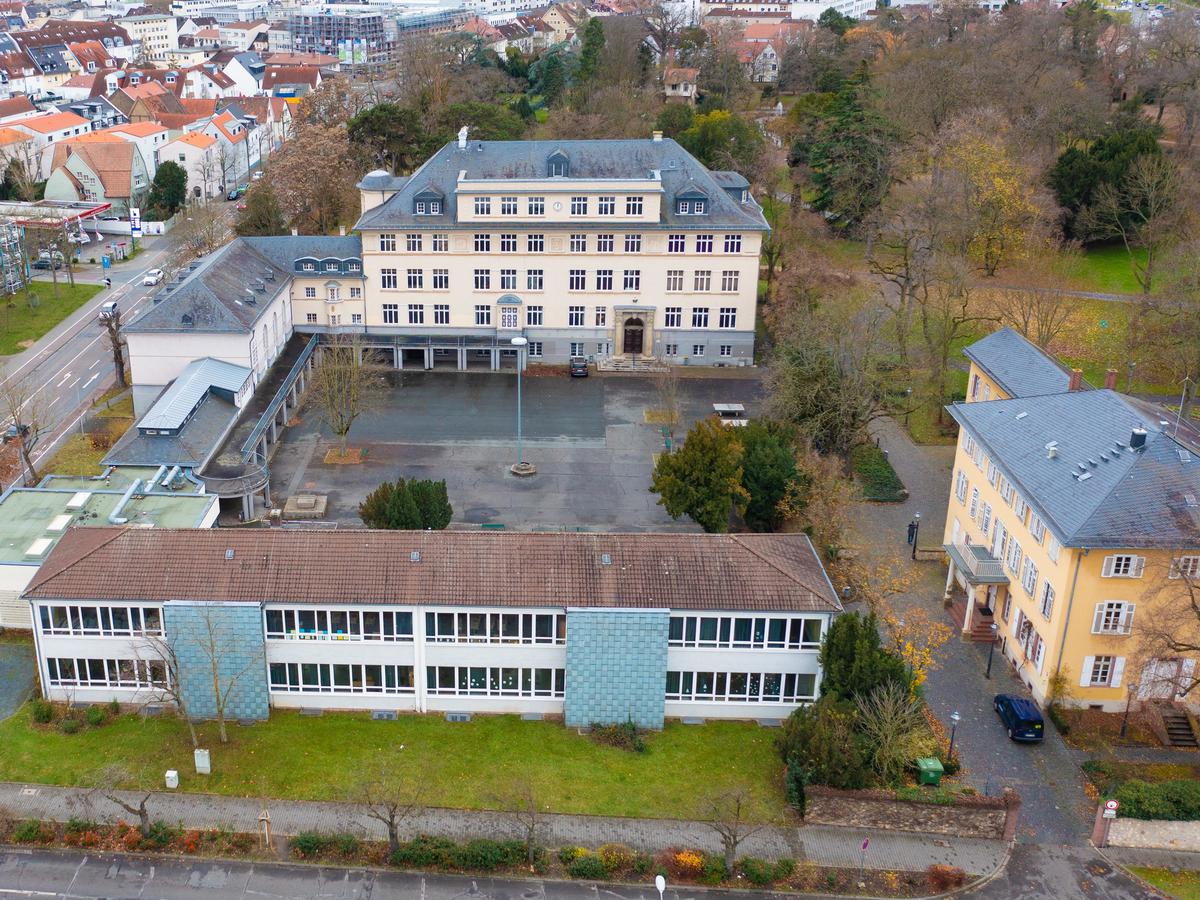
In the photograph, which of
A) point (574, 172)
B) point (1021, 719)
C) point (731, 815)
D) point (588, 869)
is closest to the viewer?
point (588, 869)

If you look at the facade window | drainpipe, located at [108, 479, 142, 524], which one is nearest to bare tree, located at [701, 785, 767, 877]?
the facade window

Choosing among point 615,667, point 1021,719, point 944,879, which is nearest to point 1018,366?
point 1021,719

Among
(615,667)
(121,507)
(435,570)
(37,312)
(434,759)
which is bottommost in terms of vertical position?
(434,759)

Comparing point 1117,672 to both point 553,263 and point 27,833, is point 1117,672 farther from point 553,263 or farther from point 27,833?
point 553,263

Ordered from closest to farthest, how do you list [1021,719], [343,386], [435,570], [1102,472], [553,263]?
[1021,719], [435,570], [1102,472], [343,386], [553,263]

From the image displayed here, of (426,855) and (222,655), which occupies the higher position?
(222,655)
